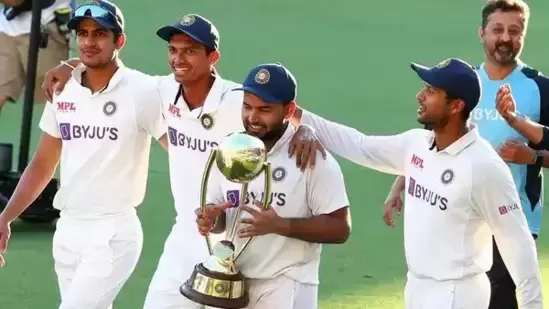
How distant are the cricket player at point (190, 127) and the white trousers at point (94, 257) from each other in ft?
0.81

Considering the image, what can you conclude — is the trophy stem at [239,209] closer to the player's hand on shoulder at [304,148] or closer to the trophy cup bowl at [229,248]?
the trophy cup bowl at [229,248]

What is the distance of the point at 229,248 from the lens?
4.71 meters

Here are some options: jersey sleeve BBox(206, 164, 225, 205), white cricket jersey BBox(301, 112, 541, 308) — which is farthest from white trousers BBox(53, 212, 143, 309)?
white cricket jersey BBox(301, 112, 541, 308)

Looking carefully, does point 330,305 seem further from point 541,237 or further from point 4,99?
point 4,99

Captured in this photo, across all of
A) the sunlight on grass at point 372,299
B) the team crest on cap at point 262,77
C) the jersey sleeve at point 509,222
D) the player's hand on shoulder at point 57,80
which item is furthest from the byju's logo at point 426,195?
the sunlight on grass at point 372,299

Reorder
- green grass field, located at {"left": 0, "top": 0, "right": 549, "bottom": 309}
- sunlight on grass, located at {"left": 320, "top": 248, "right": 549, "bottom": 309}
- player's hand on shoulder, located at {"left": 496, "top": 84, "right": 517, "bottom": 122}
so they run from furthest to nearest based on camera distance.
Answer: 1. green grass field, located at {"left": 0, "top": 0, "right": 549, "bottom": 309}
2. sunlight on grass, located at {"left": 320, "top": 248, "right": 549, "bottom": 309}
3. player's hand on shoulder, located at {"left": 496, "top": 84, "right": 517, "bottom": 122}

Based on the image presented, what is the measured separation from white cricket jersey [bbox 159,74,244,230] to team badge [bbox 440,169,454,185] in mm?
996

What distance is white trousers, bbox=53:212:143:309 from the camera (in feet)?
17.6

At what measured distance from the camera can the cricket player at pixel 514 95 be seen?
567 cm

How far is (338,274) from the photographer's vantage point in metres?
7.89

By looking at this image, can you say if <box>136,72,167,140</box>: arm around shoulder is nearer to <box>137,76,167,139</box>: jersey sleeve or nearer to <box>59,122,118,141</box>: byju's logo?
<box>137,76,167,139</box>: jersey sleeve


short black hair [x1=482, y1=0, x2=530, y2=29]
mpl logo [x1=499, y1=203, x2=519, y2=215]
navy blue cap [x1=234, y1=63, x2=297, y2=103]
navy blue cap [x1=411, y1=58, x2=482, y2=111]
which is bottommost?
mpl logo [x1=499, y1=203, x2=519, y2=215]

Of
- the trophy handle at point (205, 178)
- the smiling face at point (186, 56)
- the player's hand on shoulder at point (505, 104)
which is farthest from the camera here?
the smiling face at point (186, 56)

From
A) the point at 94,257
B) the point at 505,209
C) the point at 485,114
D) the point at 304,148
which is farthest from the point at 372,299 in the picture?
the point at 505,209
